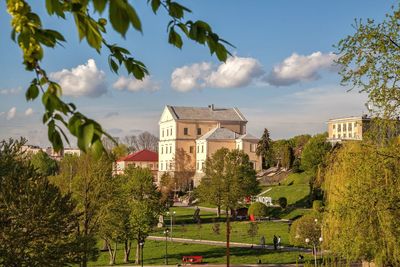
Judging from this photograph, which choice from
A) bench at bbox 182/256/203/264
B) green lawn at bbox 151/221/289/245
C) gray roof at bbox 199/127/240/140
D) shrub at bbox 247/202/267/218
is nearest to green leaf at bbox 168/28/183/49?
bench at bbox 182/256/203/264

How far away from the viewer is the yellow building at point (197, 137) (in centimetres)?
9031

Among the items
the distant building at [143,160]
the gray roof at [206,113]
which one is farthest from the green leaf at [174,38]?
the distant building at [143,160]

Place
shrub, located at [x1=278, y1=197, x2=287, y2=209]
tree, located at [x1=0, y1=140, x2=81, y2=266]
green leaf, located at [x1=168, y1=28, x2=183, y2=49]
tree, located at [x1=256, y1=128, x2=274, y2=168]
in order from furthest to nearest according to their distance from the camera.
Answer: tree, located at [x1=256, y1=128, x2=274, y2=168], shrub, located at [x1=278, y1=197, x2=287, y2=209], tree, located at [x1=0, y1=140, x2=81, y2=266], green leaf, located at [x1=168, y1=28, x2=183, y2=49]

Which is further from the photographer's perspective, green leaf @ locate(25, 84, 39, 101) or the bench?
the bench

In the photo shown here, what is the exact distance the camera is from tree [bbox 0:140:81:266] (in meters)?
18.2

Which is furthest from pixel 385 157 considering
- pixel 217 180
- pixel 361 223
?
pixel 217 180

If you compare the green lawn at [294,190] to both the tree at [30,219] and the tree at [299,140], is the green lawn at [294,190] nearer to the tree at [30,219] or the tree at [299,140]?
the tree at [299,140]

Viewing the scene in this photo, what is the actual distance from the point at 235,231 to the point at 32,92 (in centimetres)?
5061

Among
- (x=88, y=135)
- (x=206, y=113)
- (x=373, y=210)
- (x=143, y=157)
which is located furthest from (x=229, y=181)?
(x=88, y=135)

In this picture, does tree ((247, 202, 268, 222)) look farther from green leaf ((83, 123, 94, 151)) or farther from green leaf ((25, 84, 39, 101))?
green leaf ((83, 123, 94, 151))

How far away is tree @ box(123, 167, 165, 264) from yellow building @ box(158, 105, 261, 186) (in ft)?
126

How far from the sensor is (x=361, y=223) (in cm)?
1577

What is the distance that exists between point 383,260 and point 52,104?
17668mm

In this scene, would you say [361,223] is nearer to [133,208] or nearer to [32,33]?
[32,33]
